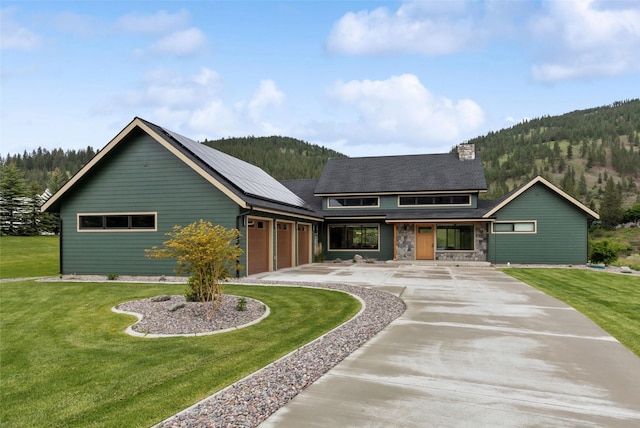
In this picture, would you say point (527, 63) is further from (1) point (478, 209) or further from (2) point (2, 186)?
(2) point (2, 186)

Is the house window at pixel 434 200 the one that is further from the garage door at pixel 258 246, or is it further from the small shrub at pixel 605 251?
the garage door at pixel 258 246

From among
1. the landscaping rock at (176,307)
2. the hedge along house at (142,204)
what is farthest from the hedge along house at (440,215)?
the landscaping rock at (176,307)

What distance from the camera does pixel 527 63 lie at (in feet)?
68.2

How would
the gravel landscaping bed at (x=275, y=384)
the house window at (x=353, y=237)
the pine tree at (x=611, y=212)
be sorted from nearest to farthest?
the gravel landscaping bed at (x=275, y=384), the house window at (x=353, y=237), the pine tree at (x=611, y=212)

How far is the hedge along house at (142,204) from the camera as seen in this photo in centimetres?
1568

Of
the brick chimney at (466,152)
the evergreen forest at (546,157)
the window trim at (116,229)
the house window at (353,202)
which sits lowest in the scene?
the window trim at (116,229)

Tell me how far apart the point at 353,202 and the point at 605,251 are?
14.7 m

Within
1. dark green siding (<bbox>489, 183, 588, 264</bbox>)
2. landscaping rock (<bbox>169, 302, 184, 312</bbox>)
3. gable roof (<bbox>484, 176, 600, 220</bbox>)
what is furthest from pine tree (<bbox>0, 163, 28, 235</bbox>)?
dark green siding (<bbox>489, 183, 588, 264</bbox>)

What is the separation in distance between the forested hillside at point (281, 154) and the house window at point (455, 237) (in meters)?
44.1

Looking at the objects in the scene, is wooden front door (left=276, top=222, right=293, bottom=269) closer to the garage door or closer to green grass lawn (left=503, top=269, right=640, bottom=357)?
the garage door

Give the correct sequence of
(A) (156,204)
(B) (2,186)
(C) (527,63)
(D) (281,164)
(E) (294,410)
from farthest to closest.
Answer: (D) (281,164) < (B) (2,186) < (C) (527,63) < (A) (156,204) < (E) (294,410)

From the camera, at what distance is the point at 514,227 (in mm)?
22562

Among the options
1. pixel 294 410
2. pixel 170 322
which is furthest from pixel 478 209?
pixel 294 410

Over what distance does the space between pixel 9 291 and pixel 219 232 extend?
8658mm
